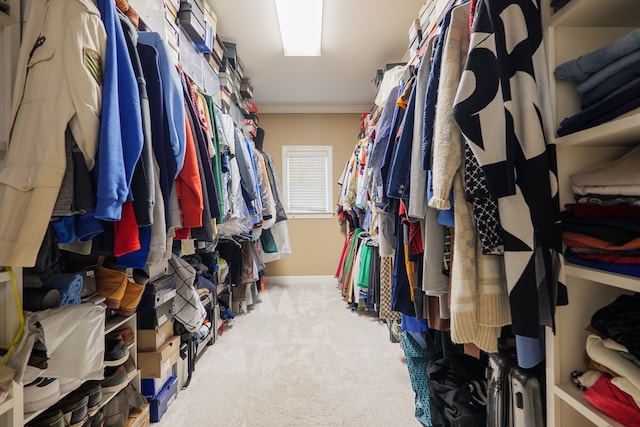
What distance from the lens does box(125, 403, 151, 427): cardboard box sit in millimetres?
1241

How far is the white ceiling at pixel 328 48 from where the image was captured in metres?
2.05

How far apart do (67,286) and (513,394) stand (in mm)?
1433

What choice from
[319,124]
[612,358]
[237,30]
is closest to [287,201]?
[319,124]

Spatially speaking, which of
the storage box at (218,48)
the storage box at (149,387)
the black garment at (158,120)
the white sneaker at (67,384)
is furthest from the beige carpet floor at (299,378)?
the storage box at (218,48)

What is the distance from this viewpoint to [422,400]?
1413 mm

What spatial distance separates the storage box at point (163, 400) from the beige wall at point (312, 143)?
244 cm

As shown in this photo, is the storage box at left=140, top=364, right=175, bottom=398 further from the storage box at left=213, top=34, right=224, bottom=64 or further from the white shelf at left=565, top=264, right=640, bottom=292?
the storage box at left=213, top=34, right=224, bottom=64

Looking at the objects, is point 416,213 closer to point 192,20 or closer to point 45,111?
point 45,111

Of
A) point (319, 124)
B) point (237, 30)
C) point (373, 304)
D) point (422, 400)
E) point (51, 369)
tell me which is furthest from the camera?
point (319, 124)

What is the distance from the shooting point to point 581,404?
666mm

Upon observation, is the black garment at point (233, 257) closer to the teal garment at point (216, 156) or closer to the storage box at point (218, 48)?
the teal garment at point (216, 156)

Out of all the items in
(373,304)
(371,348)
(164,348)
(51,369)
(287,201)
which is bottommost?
(371,348)

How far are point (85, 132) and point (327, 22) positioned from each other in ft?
6.75

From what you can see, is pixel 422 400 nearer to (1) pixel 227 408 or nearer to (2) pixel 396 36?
(1) pixel 227 408
